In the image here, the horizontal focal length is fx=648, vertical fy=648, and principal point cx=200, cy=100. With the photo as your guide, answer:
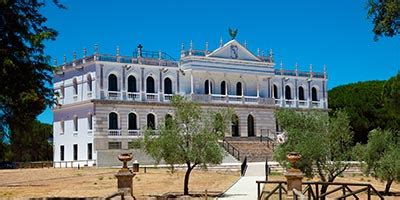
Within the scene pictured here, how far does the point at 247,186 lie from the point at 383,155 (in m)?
7.29

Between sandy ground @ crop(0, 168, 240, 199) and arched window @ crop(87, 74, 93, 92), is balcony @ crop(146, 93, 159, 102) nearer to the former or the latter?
arched window @ crop(87, 74, 93, 92)

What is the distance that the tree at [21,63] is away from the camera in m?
24.2

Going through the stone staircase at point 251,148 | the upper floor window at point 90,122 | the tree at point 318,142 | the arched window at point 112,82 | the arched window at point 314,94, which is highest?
the arched window at point 112,82

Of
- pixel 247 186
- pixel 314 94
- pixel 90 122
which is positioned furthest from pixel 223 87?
pixel 247 186

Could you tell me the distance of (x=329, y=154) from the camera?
29.6 meters

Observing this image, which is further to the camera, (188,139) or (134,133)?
(134,133)

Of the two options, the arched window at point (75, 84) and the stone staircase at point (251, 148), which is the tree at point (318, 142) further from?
the arched window at point (75, 84)

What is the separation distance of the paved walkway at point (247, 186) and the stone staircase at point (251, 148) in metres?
8.90

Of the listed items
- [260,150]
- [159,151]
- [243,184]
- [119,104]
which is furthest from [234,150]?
[159,151]

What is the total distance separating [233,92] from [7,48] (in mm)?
44801

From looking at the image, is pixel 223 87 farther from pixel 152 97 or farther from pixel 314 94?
pixel 314 94

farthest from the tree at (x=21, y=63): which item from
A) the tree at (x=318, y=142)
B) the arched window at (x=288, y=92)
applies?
the arched window at (x=288, y=92)

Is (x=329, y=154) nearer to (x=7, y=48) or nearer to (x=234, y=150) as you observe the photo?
(x=7, y=48)

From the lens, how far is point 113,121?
59.3m
